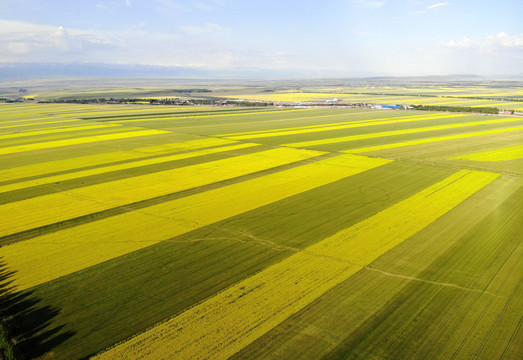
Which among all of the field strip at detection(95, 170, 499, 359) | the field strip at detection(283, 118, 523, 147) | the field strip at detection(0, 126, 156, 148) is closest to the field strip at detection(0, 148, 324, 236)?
the field strip at detection(283, 118, 523, 147)

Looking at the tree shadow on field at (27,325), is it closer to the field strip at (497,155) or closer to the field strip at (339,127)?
the field strip at (497,155)

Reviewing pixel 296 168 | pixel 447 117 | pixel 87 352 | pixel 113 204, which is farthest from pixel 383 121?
pixel 87 352

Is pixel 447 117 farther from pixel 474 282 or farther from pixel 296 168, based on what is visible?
pixel 474 282

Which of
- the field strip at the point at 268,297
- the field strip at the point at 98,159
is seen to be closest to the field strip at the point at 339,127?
the field strip at the point at 98,159

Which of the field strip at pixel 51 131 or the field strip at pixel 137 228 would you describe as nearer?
the field strip at pixel 137 228

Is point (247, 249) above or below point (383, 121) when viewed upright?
below

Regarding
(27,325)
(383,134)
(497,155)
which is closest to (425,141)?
(383,134)

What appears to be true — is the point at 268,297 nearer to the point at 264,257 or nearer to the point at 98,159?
the point at 264,257
